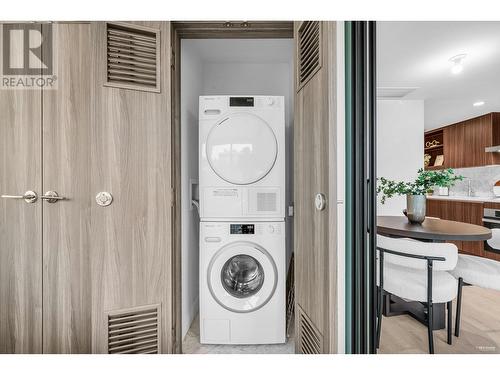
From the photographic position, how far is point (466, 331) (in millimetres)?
1345

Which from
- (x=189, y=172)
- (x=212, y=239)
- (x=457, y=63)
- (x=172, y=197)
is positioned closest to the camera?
(x=457, y=63)

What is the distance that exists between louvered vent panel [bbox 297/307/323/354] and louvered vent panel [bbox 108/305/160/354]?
879mm

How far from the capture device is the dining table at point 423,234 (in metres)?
1.21

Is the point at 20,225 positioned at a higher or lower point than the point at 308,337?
higher

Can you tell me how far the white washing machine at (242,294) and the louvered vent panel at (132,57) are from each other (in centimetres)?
107

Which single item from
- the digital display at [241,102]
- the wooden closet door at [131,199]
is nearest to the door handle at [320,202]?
the wooden closet door at [131,199]

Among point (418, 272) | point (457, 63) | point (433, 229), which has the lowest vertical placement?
point (418, 272)

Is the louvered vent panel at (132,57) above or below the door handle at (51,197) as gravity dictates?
above

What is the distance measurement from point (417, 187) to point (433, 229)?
225 millimetres

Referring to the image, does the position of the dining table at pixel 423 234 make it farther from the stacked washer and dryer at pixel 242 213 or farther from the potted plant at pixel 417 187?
the stacked washer and dryer at pixel 242 213

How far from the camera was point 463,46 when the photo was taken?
1.22 meters

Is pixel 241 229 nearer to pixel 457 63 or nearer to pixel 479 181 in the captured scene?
pixel 479 181

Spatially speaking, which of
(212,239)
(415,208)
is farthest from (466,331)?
(212,239)
